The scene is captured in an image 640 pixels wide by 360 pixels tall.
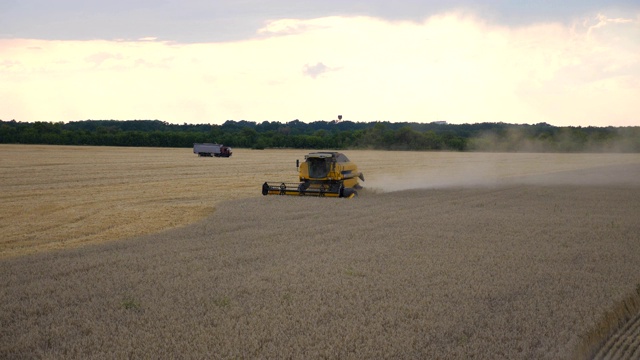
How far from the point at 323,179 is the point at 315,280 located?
52.0 feet

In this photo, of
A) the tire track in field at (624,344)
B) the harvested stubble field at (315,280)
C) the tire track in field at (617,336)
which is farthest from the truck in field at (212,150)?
the tire track in field at (624,344)

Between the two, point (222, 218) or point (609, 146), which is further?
point (609, 146)

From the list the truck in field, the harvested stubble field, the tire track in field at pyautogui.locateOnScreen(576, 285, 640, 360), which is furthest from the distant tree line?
the tire track in field at pyautogui.locateOnScreen(576, 285, 640, 360)

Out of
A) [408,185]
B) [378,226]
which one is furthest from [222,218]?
[408,185]

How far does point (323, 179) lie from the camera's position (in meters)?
27.9

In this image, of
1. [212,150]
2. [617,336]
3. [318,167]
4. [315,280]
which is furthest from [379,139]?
[617,336]

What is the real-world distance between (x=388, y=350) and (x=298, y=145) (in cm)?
10308

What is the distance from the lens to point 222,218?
21.0m

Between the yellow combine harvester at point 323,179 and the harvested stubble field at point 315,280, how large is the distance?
1921 millimetres

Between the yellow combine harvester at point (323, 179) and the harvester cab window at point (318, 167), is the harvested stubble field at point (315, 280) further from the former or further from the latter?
the harvester cab window at point (318, 167)

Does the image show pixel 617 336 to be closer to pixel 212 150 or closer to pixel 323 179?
pixel 323 179

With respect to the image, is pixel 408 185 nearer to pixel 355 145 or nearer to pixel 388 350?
pixel 388 350

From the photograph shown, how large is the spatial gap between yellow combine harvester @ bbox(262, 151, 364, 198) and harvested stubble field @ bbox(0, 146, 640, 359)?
192 cm

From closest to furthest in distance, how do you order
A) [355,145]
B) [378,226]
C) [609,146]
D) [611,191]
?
[378,226]
[611,191]
[609,146]
[355,145]
